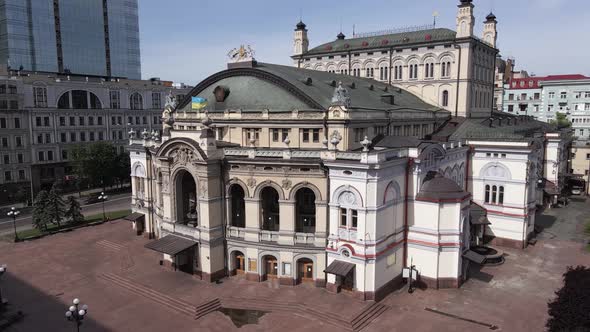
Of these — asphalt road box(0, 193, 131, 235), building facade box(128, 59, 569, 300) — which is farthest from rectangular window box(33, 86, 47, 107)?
building facade box(128, 59, 569, 300)

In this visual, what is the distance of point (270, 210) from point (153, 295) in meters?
11.7

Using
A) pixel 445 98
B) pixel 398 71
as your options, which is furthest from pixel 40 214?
pixel 445 98

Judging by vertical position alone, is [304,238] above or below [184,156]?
below

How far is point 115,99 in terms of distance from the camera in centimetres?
8075

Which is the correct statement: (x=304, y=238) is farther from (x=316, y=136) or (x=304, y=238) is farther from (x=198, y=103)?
(x=198, y=103)

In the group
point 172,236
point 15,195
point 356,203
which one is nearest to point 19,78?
point 15,195

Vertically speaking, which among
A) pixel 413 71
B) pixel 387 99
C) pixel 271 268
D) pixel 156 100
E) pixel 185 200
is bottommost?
pixel 271 268

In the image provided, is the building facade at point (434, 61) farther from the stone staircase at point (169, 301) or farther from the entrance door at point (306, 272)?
the stone staircase at point (169, 301)

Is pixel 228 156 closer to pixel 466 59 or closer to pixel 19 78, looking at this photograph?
pixel 466 59

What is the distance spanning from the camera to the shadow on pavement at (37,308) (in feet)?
94.9

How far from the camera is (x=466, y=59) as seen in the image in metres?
54.8

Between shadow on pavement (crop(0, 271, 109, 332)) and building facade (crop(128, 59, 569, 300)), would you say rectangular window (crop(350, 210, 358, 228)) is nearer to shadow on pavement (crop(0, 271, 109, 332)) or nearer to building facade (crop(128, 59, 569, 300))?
building facade (crop(128, 59, 569, 300))

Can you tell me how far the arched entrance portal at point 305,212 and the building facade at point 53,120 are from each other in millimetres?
48138

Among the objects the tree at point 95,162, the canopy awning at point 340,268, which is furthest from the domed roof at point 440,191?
the tree at point 95,162
